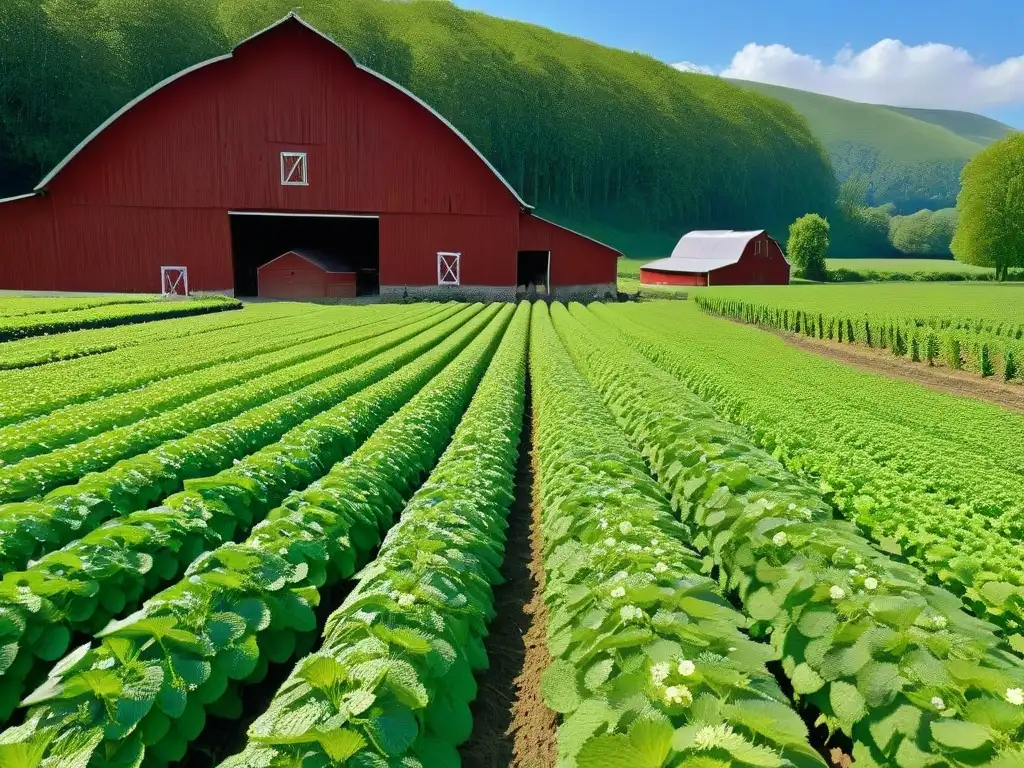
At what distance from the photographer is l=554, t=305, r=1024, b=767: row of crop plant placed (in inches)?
109

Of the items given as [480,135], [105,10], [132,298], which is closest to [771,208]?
[480,135]

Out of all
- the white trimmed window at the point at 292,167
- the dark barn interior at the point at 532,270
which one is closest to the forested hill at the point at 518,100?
the white trimmed window at the point at 292,167

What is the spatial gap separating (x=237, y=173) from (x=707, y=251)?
52219 mm

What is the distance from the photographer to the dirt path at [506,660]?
3885 mm

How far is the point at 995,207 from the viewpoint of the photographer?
60875mm

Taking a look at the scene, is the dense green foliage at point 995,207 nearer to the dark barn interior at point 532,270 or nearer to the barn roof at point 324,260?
the dark barn interior at point 532,270

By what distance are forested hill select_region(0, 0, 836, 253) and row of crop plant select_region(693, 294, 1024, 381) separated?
66623 millimetres

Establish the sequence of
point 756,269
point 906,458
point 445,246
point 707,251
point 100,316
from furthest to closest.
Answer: point 707,251 → point 756,269 → point 445,246 → point 100,316 → point 906,458

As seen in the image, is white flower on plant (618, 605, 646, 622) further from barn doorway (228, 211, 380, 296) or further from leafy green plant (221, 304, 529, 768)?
barn doorway (228, 211, 380, 296)

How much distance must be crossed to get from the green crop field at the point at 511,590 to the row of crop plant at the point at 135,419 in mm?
51

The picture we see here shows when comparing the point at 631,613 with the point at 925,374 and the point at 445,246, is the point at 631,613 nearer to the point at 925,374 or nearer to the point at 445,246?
the point at 925,374

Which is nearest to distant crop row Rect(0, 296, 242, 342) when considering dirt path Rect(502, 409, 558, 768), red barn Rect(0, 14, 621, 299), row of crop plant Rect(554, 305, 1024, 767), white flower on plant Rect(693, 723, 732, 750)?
red barn Rect(0, 14, 621, 299)

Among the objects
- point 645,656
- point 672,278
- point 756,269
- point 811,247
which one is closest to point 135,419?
point 645,656

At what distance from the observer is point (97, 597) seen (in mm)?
4316
